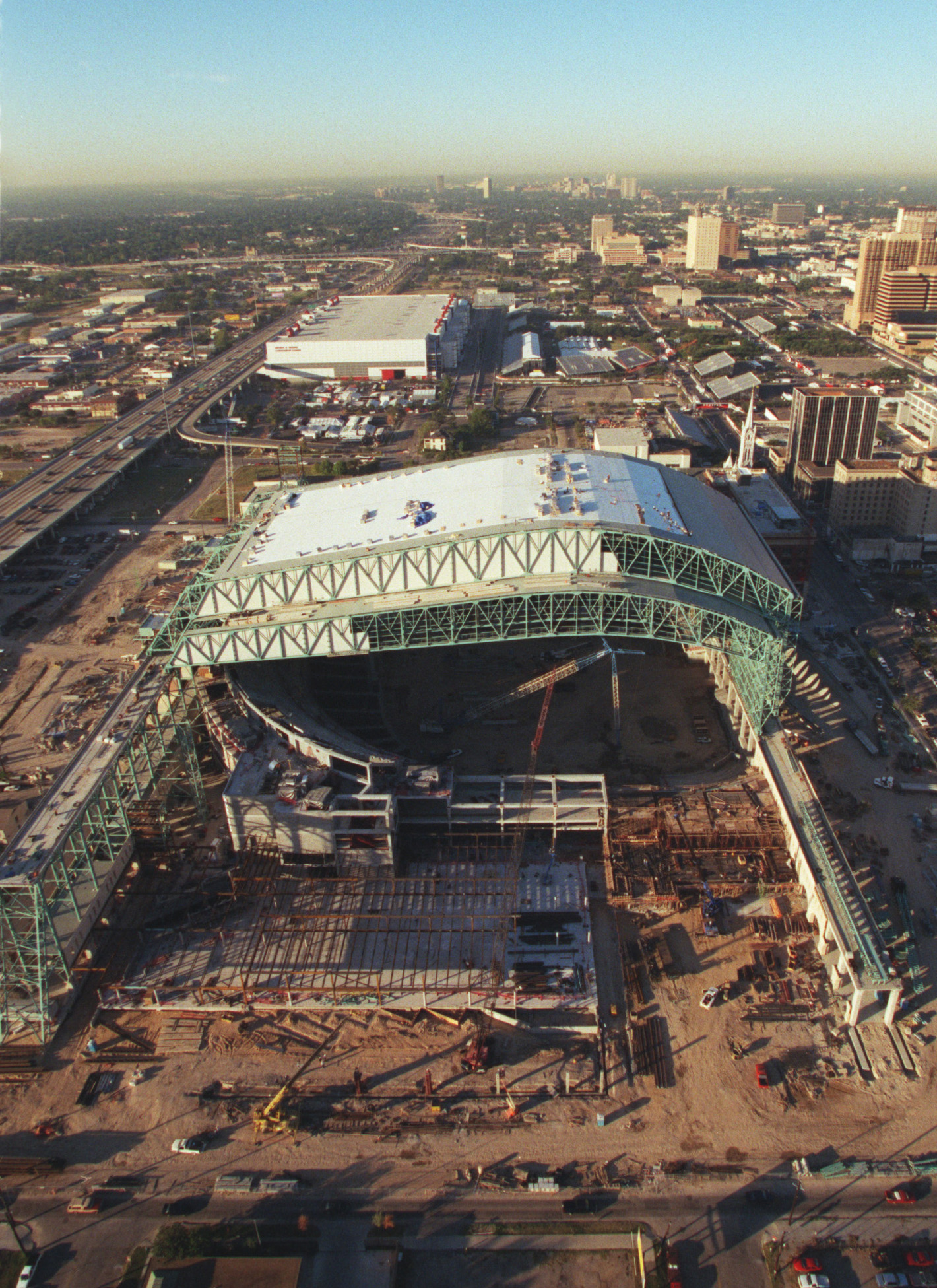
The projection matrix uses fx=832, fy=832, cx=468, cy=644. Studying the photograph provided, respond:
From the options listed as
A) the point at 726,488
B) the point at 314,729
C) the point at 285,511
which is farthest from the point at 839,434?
the point at 314,729

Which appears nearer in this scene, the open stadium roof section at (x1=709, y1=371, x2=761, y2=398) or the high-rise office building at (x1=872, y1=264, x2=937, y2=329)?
the open stadium roof section at (x1=709, y1=371, x2=761, y2=398)

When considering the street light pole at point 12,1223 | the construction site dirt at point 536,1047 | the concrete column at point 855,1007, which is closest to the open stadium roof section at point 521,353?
the construction site dirt at point 536,1047

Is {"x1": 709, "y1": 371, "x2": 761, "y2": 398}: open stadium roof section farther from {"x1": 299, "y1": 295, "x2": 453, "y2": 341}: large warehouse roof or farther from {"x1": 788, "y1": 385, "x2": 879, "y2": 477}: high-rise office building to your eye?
{"x1": 299, "y1": 295, "x2": 453, "y2": 341}: large warehouse roof

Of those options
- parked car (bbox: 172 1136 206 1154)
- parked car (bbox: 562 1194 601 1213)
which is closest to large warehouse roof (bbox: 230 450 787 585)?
parked car (bbox: 172 1136 206 1154)

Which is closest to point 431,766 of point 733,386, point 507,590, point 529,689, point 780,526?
point 507,590

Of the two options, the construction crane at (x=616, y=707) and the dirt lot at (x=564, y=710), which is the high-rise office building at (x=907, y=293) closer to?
the dirt lot at (x=564, y=710)

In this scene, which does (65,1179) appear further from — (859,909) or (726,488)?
(726,488)
